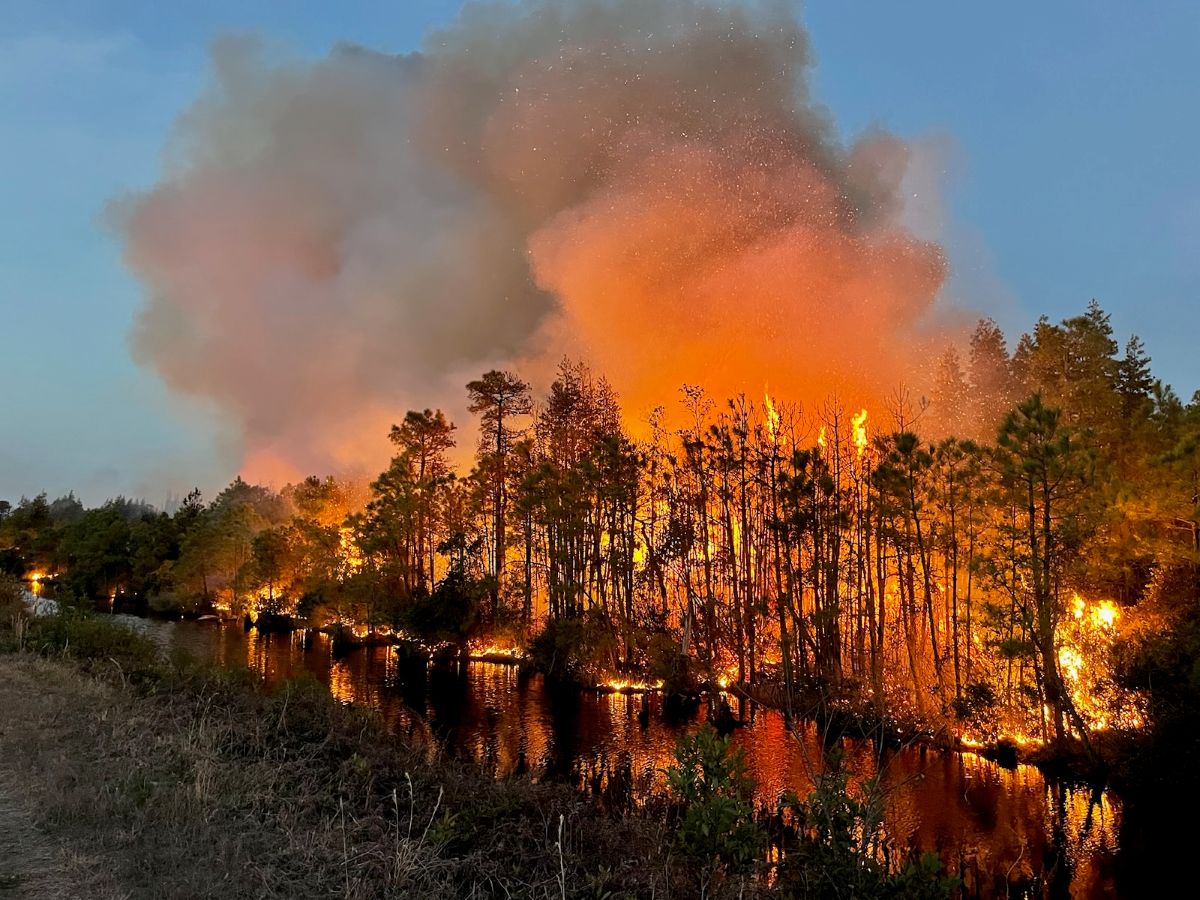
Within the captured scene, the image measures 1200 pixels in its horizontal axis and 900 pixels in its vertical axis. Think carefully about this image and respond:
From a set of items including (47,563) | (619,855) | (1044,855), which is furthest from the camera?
(47,563)

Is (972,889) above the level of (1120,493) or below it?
below

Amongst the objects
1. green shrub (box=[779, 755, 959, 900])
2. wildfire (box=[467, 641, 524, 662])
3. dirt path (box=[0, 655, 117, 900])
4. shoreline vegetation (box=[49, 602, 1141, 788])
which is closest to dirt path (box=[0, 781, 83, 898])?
dirt path (box=[0, 655, 117, 900])

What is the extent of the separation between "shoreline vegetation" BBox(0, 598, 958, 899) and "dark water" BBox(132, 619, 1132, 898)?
4.66 feet

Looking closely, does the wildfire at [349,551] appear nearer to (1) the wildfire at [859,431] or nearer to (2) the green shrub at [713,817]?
(1) the wildfire at [859,431]

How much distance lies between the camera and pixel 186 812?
308 inches

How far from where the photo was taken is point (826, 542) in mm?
33094

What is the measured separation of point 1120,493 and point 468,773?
2121 cm

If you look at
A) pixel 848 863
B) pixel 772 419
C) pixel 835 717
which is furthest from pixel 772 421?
pixel 848 863

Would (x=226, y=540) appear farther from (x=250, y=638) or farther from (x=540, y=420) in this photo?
(x=540, y=420)

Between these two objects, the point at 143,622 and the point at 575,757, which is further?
the point at 143,622

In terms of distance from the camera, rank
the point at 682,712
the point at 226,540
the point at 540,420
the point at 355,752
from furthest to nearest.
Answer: the point at 226,540 → the point at 540,420 → the point at 682,712 → the point at 355,752

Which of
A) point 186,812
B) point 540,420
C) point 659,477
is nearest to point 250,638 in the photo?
point 540,420

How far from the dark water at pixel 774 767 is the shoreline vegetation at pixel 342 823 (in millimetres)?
1421

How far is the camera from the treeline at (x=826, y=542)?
22797 mm
